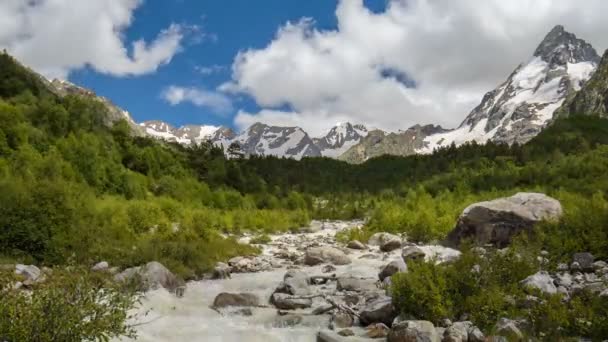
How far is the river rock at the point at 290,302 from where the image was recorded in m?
16.3

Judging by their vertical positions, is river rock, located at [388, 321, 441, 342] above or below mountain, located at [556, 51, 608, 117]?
below

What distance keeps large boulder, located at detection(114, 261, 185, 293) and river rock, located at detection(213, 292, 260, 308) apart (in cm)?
204

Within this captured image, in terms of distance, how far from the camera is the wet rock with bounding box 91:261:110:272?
63.3 feet

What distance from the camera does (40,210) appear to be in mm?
20359

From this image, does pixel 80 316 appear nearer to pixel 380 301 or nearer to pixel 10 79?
pixel 380 301

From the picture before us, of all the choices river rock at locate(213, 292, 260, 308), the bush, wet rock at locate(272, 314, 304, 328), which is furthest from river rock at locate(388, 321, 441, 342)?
river rock at locate(213, 292, 260, 308)

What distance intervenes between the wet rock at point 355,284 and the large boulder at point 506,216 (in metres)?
8.52

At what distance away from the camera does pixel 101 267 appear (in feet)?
64.6

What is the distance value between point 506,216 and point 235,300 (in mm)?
15095

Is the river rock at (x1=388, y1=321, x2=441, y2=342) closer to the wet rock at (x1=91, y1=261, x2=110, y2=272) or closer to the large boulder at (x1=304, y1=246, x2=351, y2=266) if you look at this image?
the wet rock at (x1=91, y1=261, x2=110, y2=272)

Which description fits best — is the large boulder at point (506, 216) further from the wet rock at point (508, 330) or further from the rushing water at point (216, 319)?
the wet rock at point (508, 330)

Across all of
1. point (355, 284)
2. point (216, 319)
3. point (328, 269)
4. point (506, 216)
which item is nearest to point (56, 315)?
point (216, 319)

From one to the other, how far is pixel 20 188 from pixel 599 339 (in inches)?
789

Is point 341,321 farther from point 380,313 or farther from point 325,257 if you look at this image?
point 325,257
